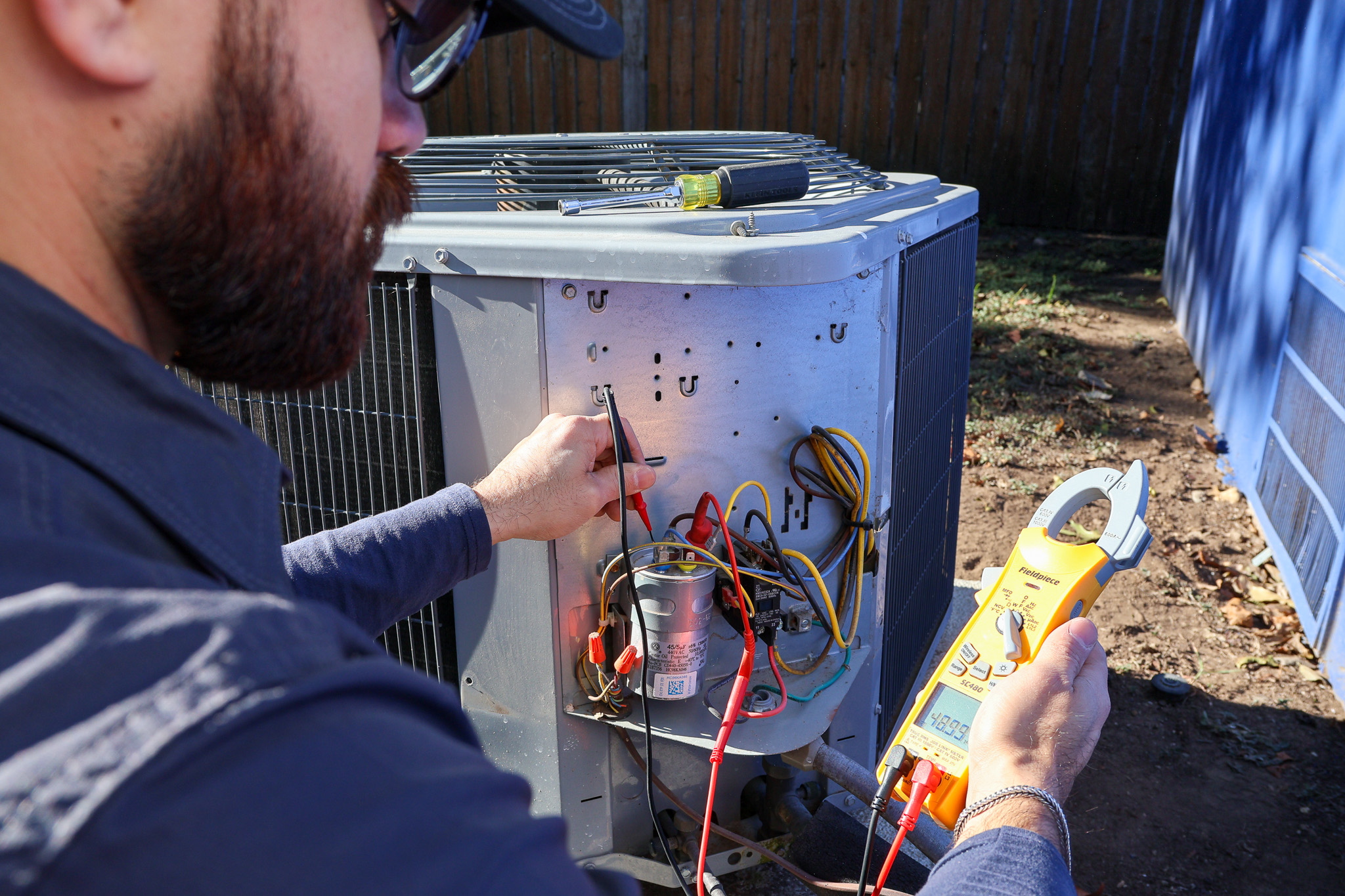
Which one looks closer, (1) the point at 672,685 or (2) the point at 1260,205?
(1) the point at 672,685

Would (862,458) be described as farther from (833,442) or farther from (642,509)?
(642,509)

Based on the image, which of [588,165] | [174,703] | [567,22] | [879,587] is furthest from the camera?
[588,165]

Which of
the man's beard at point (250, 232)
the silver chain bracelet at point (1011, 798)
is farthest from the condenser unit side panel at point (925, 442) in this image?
the man's beard at point (250, 232)

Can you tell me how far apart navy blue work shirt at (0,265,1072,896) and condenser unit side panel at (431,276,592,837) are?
2.84 ft

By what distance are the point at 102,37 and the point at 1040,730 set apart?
1208mm

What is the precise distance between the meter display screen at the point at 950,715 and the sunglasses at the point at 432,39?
1.13m

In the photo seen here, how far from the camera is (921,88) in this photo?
312 inches

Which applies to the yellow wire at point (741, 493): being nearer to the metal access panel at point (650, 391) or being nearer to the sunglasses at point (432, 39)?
the metal access panel at point (650, 391)

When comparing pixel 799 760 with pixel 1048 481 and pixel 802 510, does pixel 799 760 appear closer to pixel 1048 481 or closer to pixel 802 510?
pixel 802 510

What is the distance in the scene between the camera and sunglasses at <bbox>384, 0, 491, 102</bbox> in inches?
34.2

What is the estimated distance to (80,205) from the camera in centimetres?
62

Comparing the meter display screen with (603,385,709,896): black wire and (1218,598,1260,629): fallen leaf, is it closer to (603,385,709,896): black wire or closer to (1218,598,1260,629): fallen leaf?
(603,385,709,896): black wire

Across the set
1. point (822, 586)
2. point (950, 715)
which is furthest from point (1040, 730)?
point (822, 586)

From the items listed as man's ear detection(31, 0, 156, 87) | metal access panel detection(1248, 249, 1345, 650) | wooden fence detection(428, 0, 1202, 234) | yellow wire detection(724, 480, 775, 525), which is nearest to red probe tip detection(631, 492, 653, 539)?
yellow wire detection(724, 480, 775, 525)
